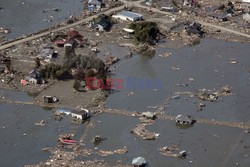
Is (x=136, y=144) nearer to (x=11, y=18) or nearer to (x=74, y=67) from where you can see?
(x=74, y=67)

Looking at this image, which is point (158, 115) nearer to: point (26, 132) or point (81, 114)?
point (81, 114)

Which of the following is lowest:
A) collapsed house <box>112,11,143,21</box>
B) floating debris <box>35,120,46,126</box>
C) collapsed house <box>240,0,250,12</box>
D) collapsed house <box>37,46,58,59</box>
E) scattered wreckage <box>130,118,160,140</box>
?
floating debris <box>35,120,46,126</box>

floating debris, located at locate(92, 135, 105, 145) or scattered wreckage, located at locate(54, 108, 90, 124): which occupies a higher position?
scattered wreckage, located at locate(54, 108, 90, 124)

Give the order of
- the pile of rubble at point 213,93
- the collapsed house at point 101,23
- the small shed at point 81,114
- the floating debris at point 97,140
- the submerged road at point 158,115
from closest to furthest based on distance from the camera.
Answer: the floating debris at point 97,140
the small shed at point 81,114
the submerged road at point 158,115
the pile of rubble at point 213,93
the collapsed house at point 101,23

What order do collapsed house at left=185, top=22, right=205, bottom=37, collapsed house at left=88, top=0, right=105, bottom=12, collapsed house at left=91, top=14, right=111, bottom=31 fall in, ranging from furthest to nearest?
collapsed house at left=88, top=0, right=105, bottom=12 → collapsed house at left=185, top=22, right=205, bottom=37 → collapsed house at left=91, top=14, right=111, bottom=31

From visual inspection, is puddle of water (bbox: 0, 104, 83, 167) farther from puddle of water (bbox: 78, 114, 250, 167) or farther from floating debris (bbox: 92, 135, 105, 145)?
puddle of water (bbox: 78, 114, 250, 167)

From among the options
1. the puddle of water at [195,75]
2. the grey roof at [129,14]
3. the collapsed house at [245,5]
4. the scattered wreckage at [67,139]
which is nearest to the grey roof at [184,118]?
the puddle of water at [195,75]

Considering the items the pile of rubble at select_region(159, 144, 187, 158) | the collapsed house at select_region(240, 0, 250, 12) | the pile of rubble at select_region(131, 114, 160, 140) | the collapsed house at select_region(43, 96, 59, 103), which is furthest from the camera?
the collapsed house at select_region(240, 0, 250, 12)

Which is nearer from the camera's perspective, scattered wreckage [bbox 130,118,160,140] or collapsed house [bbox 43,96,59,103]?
scattered wreckage [bbox 130,118,160,140]

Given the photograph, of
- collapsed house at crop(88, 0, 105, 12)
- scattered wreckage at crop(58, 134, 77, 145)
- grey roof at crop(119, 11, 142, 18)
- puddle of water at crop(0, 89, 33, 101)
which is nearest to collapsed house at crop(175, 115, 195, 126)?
scattered wreckage at crop(58, 134, 77, 145)

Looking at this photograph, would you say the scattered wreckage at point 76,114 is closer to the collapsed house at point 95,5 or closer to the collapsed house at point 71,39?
the collapsed house at point 71,39
